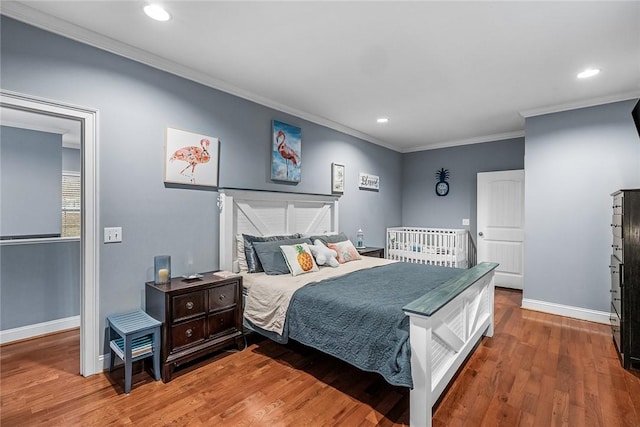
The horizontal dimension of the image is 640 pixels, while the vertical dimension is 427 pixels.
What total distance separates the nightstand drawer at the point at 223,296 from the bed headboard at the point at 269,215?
414 mm

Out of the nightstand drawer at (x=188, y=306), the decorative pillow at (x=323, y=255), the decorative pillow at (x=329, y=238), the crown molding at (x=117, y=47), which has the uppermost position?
the crown molding at (x=117, y=47)

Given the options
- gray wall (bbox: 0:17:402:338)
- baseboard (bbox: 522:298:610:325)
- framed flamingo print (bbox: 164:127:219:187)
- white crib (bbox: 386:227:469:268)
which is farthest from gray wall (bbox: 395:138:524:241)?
framed flamingo print (bbox: 164:127:219:187)

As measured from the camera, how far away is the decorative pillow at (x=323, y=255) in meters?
3.38

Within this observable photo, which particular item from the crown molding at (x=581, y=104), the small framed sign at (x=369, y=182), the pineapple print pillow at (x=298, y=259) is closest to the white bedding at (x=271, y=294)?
the pineapple print pillow at (x=298, y=259)

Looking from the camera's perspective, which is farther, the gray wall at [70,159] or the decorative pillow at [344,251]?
the gray wall at [70,159]

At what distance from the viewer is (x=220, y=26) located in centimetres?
223

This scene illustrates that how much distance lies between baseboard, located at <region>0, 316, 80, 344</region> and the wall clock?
231 inches

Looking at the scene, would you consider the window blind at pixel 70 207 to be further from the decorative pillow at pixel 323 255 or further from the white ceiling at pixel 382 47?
the decorative pillow at pixel 323 255

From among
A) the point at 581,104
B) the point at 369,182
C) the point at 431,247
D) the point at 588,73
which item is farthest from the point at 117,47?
the point at 581,104

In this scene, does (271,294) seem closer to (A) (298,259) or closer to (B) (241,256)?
(A) (298,259)

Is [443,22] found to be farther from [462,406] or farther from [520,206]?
[520,206]

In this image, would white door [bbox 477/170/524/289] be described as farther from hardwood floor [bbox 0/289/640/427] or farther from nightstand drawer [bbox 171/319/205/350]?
nightstand drawer [bbox 171/319/205/350]

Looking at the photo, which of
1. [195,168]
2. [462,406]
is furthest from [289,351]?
[195,168]

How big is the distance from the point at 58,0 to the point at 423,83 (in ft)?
9.87
